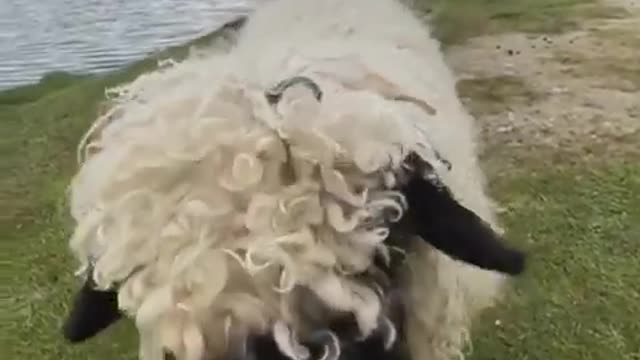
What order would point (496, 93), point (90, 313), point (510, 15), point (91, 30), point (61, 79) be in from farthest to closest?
1. point (91, 30)
2. point (510, 15)
3. point (61, 79)
4. point (496, 93)
5. point (90, 313)

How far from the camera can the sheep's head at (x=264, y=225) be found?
1.69m

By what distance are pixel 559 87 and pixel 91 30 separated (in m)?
2.40

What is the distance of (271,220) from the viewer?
67.8 inches

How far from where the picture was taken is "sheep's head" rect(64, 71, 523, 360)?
5.53 feet

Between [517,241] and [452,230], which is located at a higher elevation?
[452,230]

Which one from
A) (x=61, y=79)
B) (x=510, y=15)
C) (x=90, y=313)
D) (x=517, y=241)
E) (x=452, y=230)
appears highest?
(x=452, y=230)

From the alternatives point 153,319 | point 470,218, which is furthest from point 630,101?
point 153,319

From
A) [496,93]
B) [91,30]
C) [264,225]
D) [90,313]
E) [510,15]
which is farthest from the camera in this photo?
[91,30]

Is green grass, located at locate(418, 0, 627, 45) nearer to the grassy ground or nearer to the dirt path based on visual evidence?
the dirt path

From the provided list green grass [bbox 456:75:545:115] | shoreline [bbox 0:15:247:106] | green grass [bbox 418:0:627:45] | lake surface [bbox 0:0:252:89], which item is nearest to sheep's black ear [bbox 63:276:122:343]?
green grass [bbox 456:75:545:115]

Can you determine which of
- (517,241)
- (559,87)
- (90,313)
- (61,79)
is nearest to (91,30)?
(61,79)

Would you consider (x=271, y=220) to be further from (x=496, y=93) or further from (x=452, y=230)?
(x=496, y=93)

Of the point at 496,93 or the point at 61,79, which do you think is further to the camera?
the point at 61,79

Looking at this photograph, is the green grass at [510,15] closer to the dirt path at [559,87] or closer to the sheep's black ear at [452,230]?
the dirt path at [559,87]
